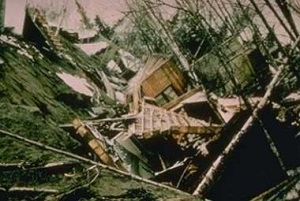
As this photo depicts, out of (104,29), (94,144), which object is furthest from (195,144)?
(104,29)

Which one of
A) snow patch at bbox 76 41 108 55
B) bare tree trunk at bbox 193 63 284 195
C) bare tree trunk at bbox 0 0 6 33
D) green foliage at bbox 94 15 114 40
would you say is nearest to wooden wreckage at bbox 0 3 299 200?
bare tree trunk at bbox 193 63 284 195

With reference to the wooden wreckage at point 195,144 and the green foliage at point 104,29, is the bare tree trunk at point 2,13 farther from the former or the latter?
the green foliage at point 104,29

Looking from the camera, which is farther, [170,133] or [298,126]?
[298,126]

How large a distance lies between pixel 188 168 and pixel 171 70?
3.88 metres

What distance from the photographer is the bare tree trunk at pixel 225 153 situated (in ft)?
17.2

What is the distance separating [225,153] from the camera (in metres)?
5.78

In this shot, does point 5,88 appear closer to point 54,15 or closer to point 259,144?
point 259,144

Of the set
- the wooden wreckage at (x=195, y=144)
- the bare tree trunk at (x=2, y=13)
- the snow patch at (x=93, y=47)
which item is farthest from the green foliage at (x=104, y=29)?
the wooden wreckage at (x=195, y=144)

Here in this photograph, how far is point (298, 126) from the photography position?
796 cm

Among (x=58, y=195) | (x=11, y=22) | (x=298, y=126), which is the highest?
(x=11, y=22)

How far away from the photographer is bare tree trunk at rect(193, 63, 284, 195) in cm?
525

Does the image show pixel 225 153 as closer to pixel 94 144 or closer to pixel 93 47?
pixel 94 144

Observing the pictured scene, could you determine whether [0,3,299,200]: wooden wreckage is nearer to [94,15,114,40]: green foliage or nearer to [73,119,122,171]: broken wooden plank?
[73,119,122,171]: broken wooden plank

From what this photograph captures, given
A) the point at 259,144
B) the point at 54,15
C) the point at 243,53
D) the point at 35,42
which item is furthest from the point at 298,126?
the point at 54,15
